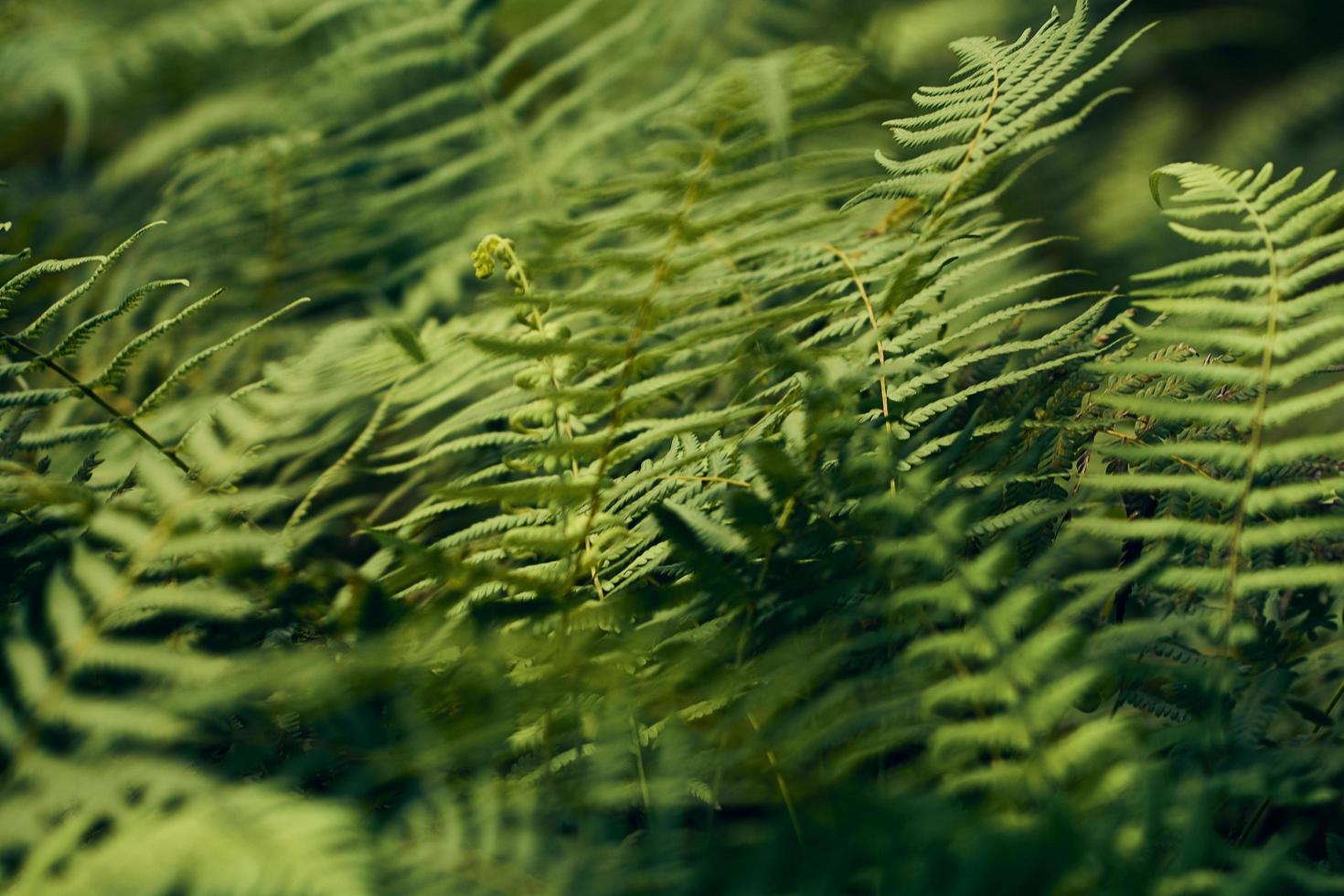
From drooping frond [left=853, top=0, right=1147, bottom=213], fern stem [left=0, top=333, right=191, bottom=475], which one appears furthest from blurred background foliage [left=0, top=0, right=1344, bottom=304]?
fern stem [left=0, top=333, right=191, bottom=475]

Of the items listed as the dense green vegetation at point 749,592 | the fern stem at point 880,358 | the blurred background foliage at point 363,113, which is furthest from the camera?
the blurred background foliage at point 363,113

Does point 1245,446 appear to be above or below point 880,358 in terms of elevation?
below

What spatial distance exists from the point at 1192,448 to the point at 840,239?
47 cm

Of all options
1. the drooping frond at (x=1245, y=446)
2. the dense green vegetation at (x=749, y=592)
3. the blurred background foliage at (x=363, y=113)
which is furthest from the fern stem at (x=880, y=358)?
the blurred background foliage at (x=363, y=113)

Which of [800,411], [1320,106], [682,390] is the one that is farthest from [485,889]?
[1320,106]

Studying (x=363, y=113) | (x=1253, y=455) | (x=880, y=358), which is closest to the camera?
(x=1253, y=455)

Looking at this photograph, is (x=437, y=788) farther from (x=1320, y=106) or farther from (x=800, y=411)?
(x=1320, y=106)

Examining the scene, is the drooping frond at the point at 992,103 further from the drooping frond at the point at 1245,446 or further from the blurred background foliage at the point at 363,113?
the blurred background foliage at the point at 363,113

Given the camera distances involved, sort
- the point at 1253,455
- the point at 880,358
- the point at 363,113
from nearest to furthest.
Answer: the point at 1253,455, the point at 880,358, the point at 363,113

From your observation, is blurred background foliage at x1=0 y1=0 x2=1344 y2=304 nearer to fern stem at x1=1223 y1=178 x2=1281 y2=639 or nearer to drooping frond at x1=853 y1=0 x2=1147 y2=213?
drooping frond at x1=853 y1=0 x2=1147 y2=213

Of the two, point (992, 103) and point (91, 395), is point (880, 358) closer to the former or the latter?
point (992, 103)

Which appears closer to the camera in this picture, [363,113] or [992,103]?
[992,103]

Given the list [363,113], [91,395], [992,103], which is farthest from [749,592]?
[363,113]

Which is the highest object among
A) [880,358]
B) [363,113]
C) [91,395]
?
[363,113]
